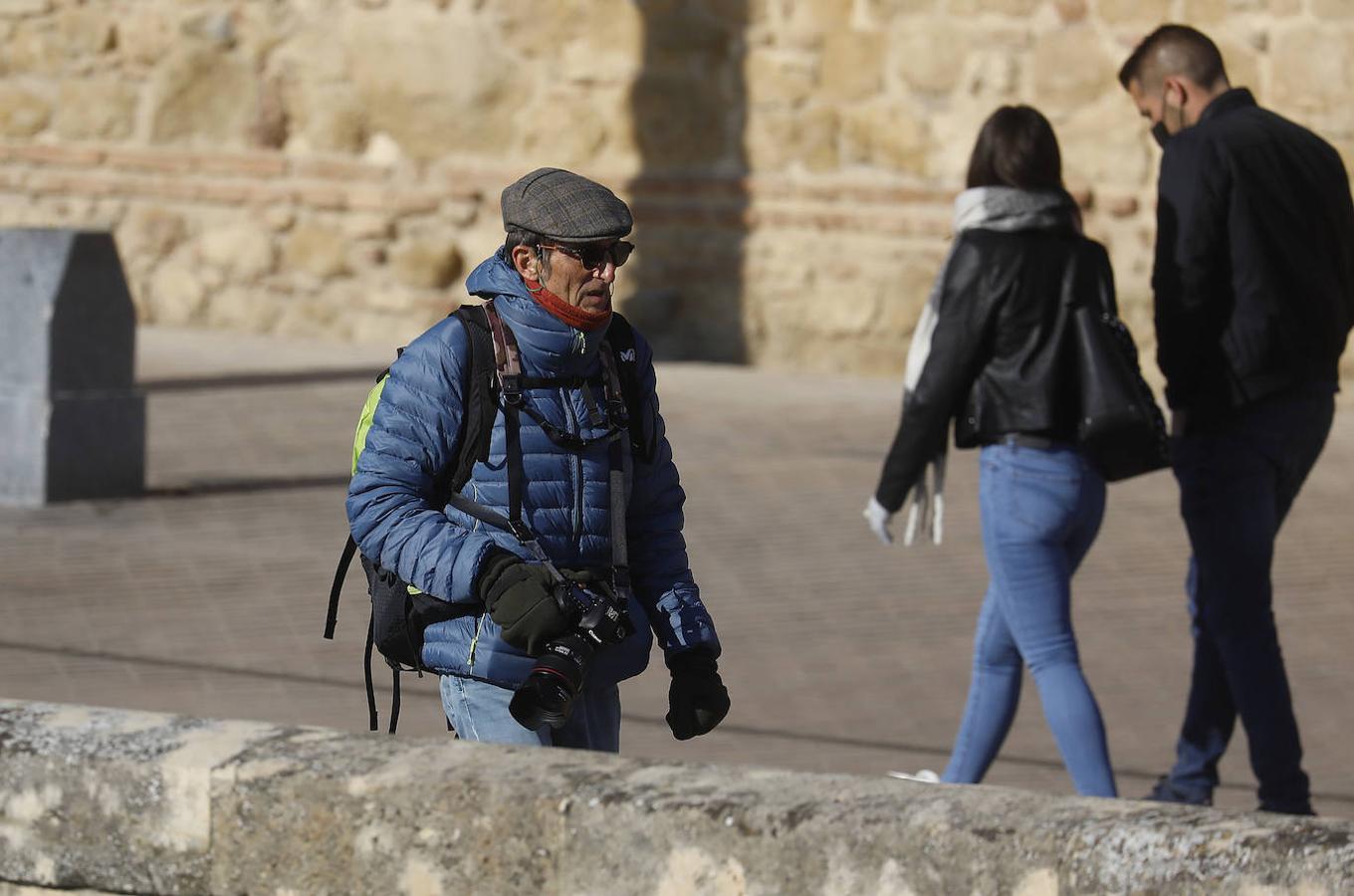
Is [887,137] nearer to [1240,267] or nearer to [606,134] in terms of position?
[606,134]

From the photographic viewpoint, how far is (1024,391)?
5.62 m

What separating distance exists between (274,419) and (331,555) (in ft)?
9.03

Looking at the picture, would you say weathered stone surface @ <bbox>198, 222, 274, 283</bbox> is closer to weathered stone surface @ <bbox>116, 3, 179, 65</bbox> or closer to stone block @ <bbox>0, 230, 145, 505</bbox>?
weathered stone surface @ <bbox>116, 3, 179, 65</bbox>

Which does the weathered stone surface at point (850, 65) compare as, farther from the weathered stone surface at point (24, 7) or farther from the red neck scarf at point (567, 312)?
the red neck scarf at point (567, 312)

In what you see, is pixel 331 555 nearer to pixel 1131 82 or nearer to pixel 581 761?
pixel 1131 82

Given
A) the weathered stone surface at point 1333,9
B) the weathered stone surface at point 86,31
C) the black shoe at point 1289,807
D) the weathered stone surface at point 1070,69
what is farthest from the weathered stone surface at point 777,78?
the black shoe at point 1289,807

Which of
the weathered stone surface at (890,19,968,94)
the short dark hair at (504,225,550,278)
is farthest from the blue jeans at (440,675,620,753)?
the weathered stone surface at (890,19,968,94)

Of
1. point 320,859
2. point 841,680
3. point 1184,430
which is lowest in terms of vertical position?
point 841,680

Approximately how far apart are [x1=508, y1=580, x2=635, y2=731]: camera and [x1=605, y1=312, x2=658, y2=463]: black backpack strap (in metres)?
0.33

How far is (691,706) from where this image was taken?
13.0 ft

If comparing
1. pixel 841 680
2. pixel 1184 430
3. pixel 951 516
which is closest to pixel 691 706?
pixel 1184 430

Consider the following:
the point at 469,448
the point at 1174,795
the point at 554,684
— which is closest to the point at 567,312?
the point at 469,448

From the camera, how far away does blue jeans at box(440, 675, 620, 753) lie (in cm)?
399

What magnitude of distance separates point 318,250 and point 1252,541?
9090 millimetres
